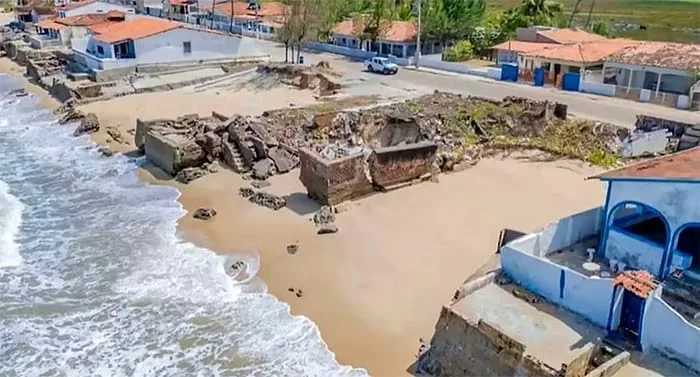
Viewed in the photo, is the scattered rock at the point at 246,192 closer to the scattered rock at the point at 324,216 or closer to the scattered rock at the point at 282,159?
the scattered rock at the point at 282,159

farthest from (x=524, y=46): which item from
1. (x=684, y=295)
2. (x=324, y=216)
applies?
(x=684, y=295)

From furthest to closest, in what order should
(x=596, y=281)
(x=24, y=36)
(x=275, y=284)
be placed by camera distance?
(x=24, y=36)
(x=275, y=284)
(x=596, y=281)

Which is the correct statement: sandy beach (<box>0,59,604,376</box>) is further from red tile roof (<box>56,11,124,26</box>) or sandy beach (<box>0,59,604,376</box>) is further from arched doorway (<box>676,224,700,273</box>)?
red tile roof (<box>56,11,124,26</box>)

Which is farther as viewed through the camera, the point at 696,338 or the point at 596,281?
the point at 596,281

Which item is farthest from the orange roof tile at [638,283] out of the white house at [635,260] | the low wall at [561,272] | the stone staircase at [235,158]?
the stone staircase at [235,158]

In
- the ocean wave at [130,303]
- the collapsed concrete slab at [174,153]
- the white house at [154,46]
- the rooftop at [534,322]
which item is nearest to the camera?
the rooftop at [534,322]

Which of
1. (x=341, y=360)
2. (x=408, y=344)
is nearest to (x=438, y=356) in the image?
(x=408, y=344)

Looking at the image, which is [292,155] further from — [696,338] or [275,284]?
[696,338]
